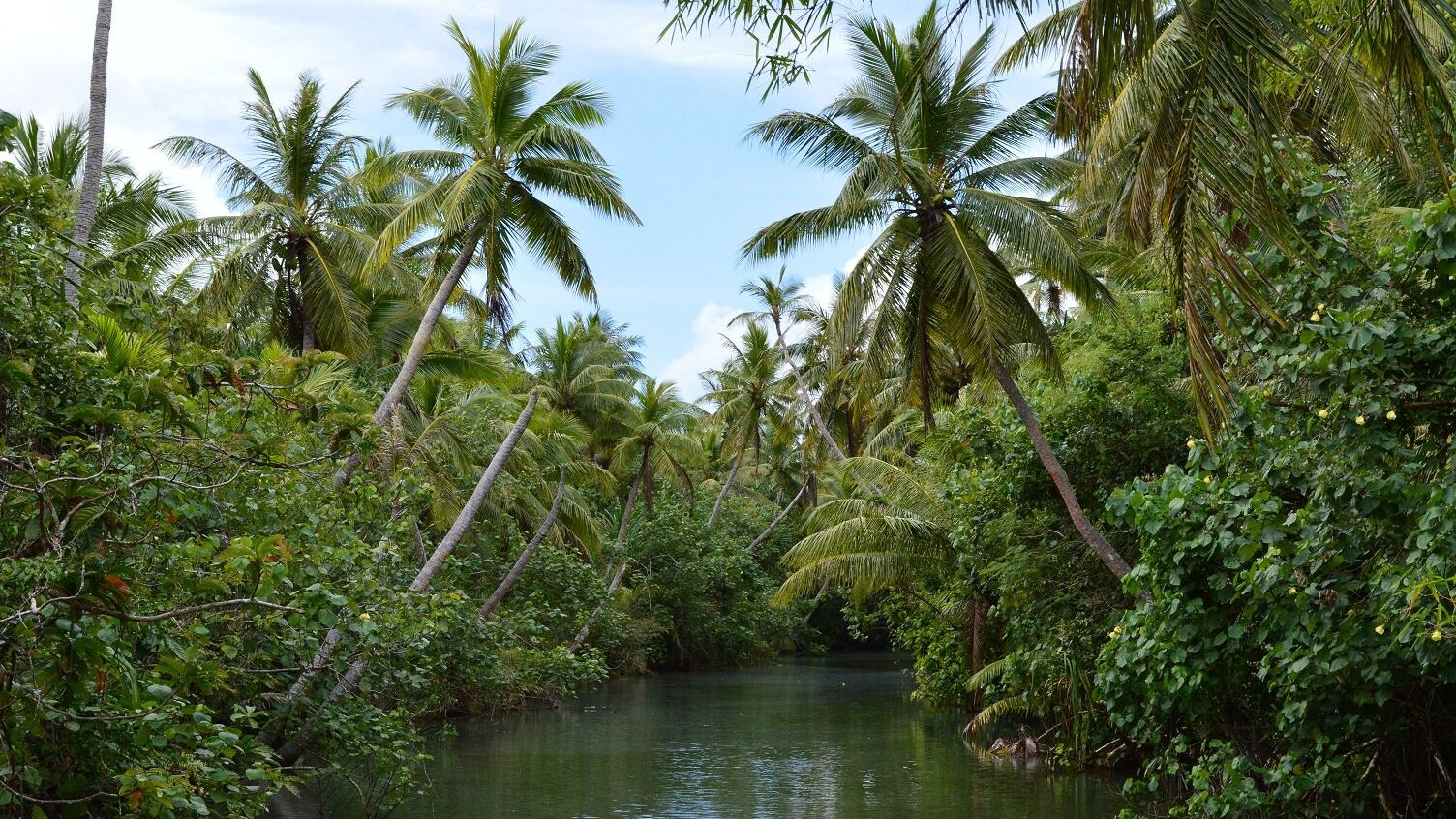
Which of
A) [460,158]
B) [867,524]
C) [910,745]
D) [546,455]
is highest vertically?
[460,158]

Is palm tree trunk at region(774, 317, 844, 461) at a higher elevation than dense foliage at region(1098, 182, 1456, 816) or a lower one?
higher

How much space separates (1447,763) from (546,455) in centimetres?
1831

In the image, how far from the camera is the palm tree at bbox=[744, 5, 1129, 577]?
13.8 meters

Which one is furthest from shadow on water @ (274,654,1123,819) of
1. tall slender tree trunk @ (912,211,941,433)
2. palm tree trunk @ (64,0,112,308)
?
palm tree trunk @ (64,0,112,308)

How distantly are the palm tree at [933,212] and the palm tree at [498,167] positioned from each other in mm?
2732

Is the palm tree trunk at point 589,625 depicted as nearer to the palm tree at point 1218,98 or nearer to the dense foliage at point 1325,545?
the dense foliage at point 1325,545

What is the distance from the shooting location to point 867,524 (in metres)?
20.3

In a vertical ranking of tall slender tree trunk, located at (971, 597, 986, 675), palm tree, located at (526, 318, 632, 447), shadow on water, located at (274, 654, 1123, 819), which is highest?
palm tree, located at (526, 318, 632, 447)

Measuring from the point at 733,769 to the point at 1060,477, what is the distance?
6664 mm

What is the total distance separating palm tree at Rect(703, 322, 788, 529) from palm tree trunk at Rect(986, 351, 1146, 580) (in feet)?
75.6

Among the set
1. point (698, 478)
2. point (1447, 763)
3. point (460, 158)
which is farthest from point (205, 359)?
point (698, 478)

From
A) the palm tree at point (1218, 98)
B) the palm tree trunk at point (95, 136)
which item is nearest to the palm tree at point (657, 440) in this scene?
the palm tree trunk at point (95, 136)

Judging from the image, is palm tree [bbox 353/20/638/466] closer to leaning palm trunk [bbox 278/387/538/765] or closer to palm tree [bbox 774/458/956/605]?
leaning palm trunk [bbox 278/387/538/765]

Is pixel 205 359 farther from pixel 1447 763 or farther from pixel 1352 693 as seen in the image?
pixel 1447 763
